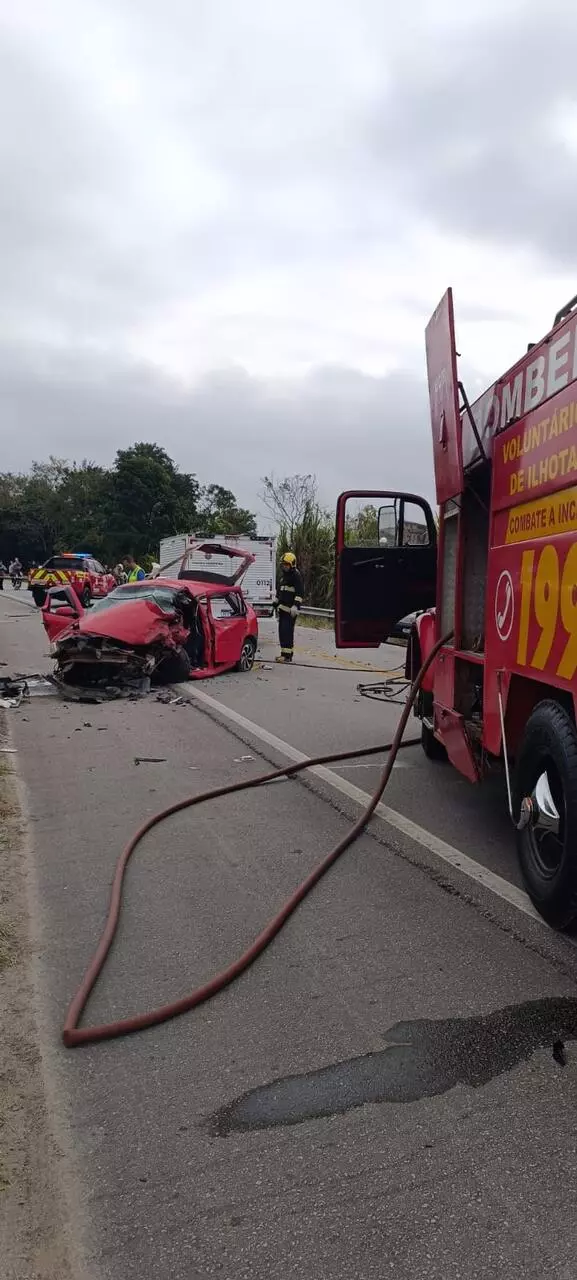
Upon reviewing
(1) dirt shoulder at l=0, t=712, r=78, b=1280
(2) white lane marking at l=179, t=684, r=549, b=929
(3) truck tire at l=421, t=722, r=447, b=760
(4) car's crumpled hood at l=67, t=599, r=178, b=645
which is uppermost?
(4) car's crumpled hood at l=67, t=599, r=178, b=645

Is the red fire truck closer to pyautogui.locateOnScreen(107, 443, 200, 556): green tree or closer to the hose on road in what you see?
the hose on road

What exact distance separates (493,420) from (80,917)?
3513 millimetres

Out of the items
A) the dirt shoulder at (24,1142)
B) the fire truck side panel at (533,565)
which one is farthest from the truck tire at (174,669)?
the dirt shoulder at (24,1142)

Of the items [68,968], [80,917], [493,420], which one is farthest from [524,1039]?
[493,420]

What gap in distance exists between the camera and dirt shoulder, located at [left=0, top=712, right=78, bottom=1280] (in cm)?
215

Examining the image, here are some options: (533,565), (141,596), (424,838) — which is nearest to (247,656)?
(141,596)

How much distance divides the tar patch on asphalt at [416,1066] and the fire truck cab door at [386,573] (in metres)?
4.41

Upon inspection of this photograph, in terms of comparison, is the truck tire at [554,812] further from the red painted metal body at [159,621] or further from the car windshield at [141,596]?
the car windshield at [141,596]

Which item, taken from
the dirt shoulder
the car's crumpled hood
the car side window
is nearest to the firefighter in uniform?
the car side window

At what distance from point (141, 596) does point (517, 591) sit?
8349 millimetres

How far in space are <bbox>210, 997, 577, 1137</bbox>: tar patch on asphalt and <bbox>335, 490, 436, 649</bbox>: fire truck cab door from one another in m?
4.41

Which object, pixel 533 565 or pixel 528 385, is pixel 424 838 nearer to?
pixel 533 565

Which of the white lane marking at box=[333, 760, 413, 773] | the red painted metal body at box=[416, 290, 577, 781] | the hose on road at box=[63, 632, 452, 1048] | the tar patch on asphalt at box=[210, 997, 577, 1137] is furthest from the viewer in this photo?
the white lane marking at box=[333, 760, 413, 773]

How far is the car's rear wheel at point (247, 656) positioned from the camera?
538 inches
